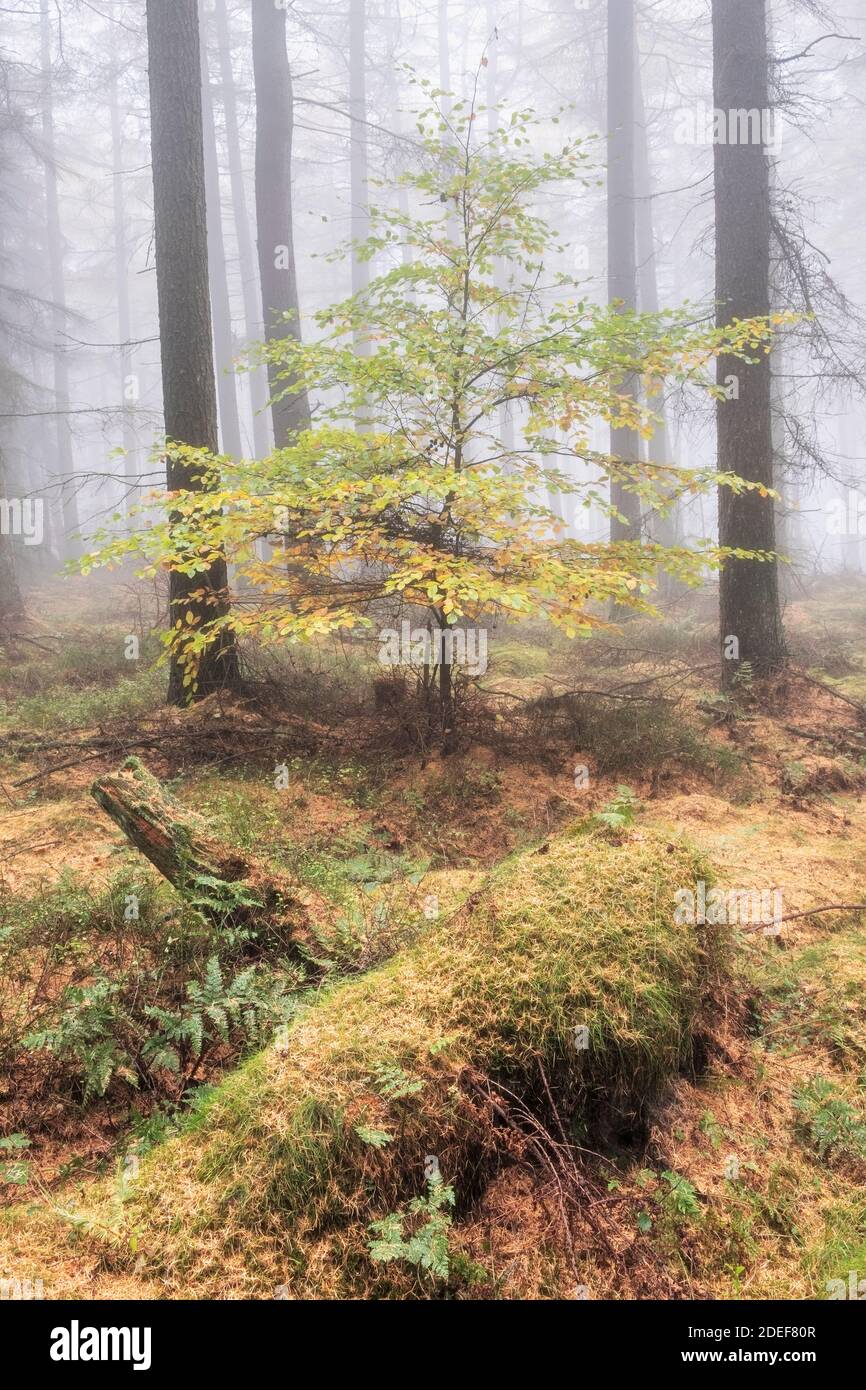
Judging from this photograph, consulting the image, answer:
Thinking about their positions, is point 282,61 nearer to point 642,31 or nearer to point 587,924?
point 642,31

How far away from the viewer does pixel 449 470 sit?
510cm

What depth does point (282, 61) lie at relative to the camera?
12.7 meters

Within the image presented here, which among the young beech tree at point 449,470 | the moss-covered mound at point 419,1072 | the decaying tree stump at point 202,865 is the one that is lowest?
the moss-covered mound at point 419,1072

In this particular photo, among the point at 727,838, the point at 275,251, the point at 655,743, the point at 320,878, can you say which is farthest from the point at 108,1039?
the point at 275,251

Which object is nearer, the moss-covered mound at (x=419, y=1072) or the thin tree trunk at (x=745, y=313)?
the moss-covered mound at (x=419, y=1072)

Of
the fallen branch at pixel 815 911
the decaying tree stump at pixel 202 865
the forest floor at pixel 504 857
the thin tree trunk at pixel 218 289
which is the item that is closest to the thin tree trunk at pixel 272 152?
the forest floor at pixel 504 857

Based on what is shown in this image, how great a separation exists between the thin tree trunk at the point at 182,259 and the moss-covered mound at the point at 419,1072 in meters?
5.05

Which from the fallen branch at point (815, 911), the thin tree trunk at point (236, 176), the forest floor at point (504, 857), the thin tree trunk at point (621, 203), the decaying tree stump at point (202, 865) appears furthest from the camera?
the thin tree trunk at point (236, 176)

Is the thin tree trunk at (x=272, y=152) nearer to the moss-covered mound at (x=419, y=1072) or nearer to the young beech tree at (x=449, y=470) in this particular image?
the young beech tree at (x=449, y=470)

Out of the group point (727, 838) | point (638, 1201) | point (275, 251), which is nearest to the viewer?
point (638, 1201)

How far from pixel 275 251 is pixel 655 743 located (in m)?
10.3

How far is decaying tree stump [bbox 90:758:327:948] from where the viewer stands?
3.59 meters

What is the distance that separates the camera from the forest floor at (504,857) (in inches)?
95.3
